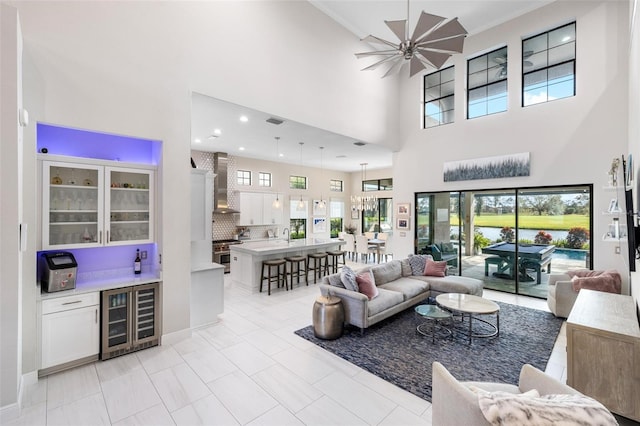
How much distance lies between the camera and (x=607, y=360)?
230 centimetres

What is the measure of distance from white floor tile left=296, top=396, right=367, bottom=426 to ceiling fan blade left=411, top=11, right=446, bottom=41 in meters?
4.09

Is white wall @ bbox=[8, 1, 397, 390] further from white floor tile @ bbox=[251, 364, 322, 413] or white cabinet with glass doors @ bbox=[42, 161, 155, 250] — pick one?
white floor tile @ bbox=[251, 364, 322, 413]

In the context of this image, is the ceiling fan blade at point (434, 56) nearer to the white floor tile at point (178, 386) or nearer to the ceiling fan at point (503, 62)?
the ceiling fan at point (503, 62)

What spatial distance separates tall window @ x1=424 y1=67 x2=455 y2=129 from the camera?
22.5ft

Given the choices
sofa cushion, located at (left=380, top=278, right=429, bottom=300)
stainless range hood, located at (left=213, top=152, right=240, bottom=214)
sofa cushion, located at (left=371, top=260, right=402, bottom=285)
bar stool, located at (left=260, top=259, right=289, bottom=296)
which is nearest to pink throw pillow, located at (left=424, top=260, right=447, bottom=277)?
sofa cushion, located at (left=380, top=278, right=429, bottom=300)

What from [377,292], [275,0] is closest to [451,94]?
[275,0]

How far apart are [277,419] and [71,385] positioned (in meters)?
2.15

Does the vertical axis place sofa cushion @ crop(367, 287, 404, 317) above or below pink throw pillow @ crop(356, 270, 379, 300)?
below

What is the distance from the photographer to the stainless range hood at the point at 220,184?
314 inches

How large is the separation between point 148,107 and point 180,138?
0.49 meters

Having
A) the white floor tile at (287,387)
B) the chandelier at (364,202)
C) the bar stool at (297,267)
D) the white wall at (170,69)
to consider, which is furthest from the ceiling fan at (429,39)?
the chandelier at (364,202)

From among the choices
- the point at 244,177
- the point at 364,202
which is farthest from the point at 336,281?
the point at 364,202

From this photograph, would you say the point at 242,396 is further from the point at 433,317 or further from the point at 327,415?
the point at 433,317

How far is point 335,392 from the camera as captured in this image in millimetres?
2699
